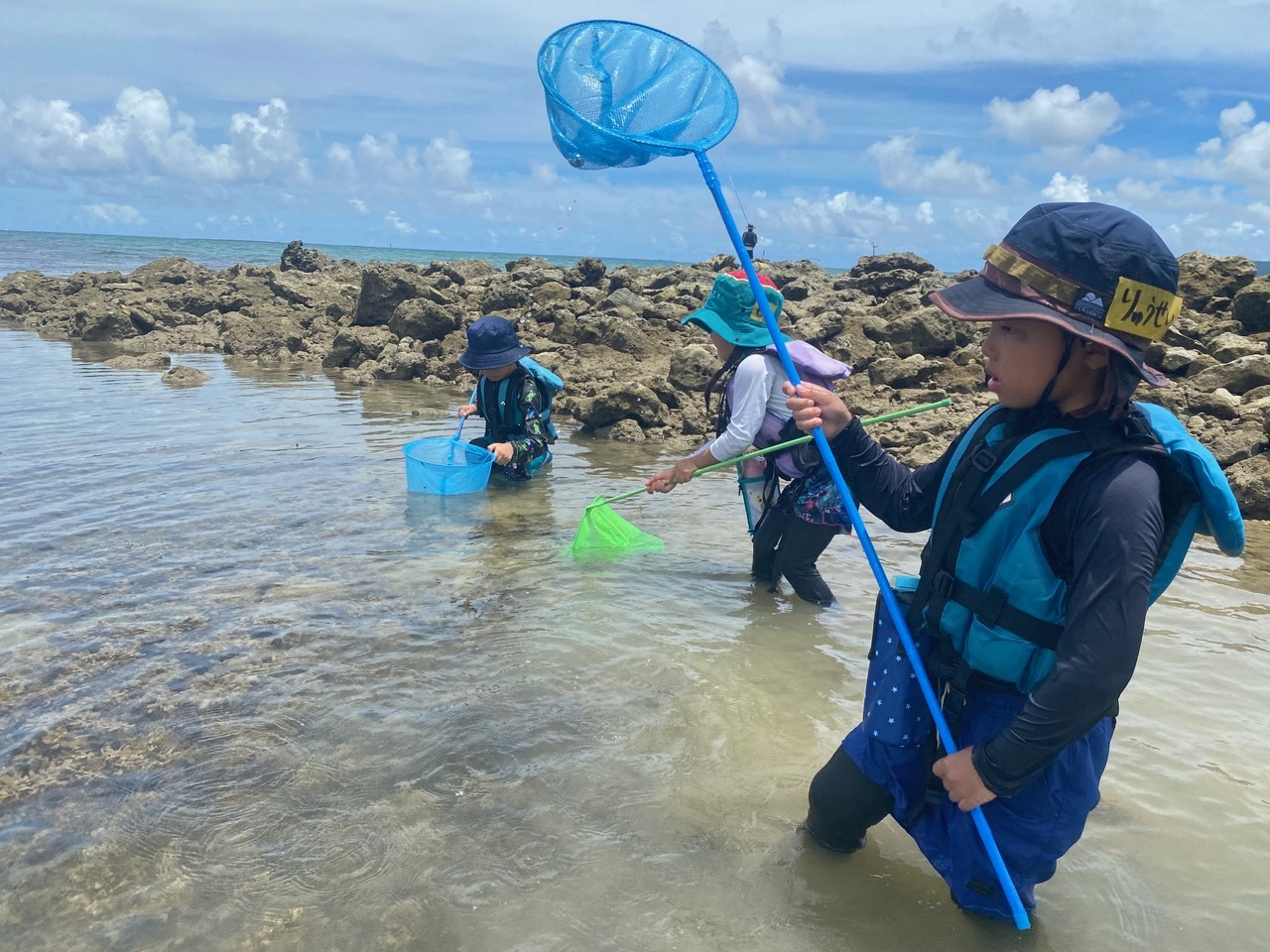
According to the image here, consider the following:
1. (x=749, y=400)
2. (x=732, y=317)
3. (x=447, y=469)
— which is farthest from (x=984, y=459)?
(x=447, y=469)

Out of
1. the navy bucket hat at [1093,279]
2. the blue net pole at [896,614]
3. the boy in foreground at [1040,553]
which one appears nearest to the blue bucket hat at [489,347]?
the blue net pole at [896,614]

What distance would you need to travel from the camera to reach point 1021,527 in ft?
7.36

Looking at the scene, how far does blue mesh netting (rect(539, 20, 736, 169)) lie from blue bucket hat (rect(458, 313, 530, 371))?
4.10 m

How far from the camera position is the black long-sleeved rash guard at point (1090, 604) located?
1.98 m

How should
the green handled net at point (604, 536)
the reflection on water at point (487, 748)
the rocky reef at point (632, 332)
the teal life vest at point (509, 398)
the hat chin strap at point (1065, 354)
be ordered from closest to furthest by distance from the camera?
the hat chin strap at point (1065, 354)
the reflection on water at point (487, 748)
the green handled net at point (604, 536)
the teal life vest at point (509, 398)
the rocky reef at point (632, 332)

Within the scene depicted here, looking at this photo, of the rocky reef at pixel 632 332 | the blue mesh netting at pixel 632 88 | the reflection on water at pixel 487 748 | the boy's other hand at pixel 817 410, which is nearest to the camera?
the reflection on water at pixel 487 748

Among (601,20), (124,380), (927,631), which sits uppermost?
(601,20)

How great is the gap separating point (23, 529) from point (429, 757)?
4.32m

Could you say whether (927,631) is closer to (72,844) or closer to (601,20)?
(601,20)

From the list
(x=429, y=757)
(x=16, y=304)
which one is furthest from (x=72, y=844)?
(x=16, y=304)

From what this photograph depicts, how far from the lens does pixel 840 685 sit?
169 inches

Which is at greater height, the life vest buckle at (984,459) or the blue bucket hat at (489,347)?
the life vest buckle at (984,459)

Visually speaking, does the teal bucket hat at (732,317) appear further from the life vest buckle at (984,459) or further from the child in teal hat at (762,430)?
the life vest buckle at (984,459)

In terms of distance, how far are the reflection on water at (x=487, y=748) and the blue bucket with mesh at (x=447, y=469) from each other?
1.65ft
